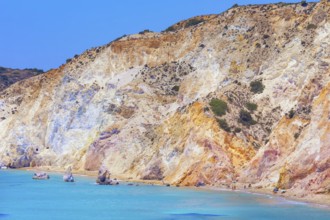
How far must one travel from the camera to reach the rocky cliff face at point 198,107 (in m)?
61.1

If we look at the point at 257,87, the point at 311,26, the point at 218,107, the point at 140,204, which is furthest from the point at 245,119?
the point at 140,204

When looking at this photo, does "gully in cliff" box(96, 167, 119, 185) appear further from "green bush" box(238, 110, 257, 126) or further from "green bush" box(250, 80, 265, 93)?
"green bush" box(250, 80, 265, 93)

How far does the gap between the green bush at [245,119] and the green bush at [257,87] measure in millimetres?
4786

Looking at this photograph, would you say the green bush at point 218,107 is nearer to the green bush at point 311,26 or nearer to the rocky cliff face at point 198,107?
the rocky cliff face at point 198,107

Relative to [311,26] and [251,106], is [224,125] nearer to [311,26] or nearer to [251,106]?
[251,106]

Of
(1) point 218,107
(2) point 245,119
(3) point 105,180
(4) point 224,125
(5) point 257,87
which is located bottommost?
(3) point 105,180

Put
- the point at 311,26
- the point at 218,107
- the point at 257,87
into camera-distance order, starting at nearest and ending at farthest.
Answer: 1. the point at 218,107
2. the point at 257,87
3. the point at 311,26

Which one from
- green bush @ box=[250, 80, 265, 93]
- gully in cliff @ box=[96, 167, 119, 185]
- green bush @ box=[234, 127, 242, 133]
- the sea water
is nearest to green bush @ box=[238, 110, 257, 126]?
green bush @ box=[234, 127, 242, 133]

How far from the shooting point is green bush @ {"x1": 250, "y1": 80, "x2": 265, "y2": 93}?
76.4 metres

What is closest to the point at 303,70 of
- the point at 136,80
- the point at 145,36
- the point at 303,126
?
the point at 303,126

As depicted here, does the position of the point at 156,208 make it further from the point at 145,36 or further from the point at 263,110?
the point at 145,36

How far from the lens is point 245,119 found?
71375 mm

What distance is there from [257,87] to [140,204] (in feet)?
89.1

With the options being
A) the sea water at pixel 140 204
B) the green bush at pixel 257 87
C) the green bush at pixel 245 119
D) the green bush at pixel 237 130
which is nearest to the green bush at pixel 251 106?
the green bush at pixel 245 119
